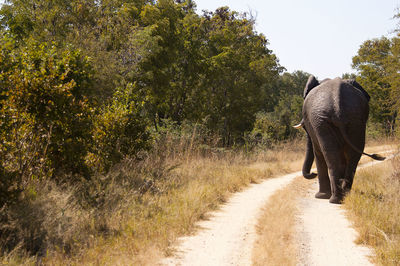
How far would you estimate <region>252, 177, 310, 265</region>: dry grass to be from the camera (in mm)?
4664

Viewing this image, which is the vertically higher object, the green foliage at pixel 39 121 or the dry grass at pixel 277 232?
the green foliage at pixel 39 121

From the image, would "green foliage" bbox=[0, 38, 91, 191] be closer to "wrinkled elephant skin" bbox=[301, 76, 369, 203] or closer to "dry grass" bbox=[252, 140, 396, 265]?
"dry grass" bbox=[252, 140, 396, 265]

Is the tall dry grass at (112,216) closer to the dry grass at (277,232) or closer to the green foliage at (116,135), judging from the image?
the green foliage at (116,135)

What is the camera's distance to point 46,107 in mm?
5941

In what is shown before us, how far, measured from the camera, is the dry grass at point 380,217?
4.70 m

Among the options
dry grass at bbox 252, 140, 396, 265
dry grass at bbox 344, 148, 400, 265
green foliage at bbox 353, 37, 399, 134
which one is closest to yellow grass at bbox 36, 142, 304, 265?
dry grass at bbox 252, 140, 396, 265

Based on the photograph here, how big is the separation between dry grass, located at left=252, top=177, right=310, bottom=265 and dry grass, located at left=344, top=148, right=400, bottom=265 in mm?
1012

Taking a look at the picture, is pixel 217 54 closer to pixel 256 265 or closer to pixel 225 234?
pixel 225 234

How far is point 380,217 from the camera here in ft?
20.1

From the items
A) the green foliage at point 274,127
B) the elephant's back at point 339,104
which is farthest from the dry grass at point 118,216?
the green foliage at point 274,127

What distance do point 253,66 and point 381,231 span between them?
1660cm

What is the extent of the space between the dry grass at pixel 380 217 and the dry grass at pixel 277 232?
3.32ft

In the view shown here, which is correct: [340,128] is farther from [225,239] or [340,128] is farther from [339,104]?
[225,239]

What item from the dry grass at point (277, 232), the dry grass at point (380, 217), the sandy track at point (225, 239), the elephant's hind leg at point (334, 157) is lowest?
the sandy track at point (225, 239)
